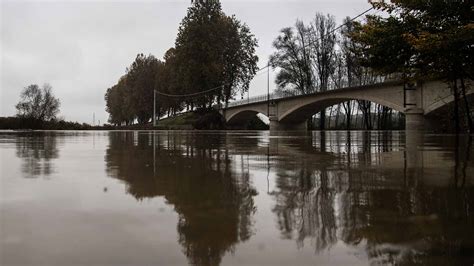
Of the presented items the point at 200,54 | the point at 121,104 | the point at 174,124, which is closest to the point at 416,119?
the point at 200,54

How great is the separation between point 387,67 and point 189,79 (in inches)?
1830

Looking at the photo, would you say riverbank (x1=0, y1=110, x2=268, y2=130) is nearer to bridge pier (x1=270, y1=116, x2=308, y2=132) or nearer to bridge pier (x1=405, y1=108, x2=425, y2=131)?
bridge pier (x1=270, y1=116, x2=308, y2=132)

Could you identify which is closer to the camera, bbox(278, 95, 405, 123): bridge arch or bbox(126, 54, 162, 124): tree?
bbox(278, 95, 405, 123): bridge arch

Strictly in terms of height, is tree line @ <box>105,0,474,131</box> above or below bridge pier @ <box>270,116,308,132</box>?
above

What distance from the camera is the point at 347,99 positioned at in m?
43.2

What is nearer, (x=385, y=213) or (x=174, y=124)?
(x=385, y=213)

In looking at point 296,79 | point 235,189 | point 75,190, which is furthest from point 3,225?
point 296,79

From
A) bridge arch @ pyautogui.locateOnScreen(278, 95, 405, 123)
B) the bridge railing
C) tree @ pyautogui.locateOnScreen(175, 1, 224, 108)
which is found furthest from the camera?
tree @ pyautogui.locateOnScreen(175, 1, 224, 108)

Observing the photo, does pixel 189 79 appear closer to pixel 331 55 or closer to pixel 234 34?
pixel 234 34

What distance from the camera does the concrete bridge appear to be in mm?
30250

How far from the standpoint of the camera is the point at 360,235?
8.20 ft

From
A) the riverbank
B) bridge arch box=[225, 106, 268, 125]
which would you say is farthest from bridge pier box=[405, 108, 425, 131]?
the riverbank

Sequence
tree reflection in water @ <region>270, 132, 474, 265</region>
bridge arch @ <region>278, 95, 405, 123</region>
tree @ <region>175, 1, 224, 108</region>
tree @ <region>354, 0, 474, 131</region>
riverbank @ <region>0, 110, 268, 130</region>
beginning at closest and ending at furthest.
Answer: tree reflection in water @ <region>270, 132, 474, 265</region> < tree @ <region>354, 0, 474, 131</region> < bridge arch @ <region>278, 95, 405, 123</region> < riverbank @ <region>0, 110, 268, 130</region> < tree @ <region>175, 1, 224, 108</region>

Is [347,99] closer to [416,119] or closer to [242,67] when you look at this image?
[416,119]
